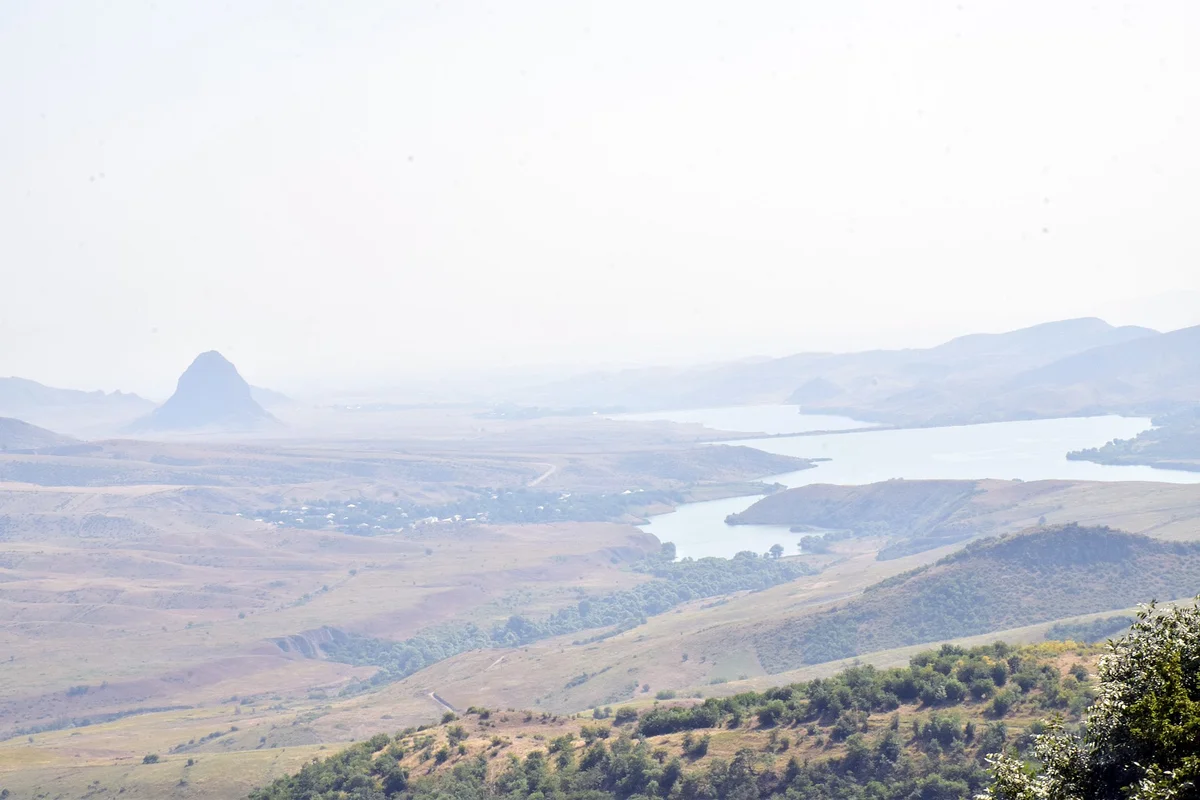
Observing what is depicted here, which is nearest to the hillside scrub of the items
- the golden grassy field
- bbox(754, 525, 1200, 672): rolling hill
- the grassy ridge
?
the golden grassy field

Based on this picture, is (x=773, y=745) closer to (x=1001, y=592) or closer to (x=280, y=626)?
(x=1001, y=592)

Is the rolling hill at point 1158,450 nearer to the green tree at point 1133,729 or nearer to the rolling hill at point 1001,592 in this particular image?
the rolling hill at point 1001,592

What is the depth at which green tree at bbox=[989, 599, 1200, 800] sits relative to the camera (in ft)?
38.2

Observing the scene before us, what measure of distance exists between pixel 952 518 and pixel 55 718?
3467 inches

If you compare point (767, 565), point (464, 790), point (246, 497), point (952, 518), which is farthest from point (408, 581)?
point (464, 790)

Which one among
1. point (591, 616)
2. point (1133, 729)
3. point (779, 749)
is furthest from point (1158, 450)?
point (1133, 729)

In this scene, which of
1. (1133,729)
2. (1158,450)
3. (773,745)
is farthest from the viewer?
(1158,450)

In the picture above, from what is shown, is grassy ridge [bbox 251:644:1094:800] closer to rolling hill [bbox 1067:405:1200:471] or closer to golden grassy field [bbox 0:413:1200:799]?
golden grassy field [bbox 0:413:1200:799]

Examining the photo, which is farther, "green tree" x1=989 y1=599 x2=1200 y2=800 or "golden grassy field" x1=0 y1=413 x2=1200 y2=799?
"golden grassy field" x1=0 y1=413 x2=1200 y2=799

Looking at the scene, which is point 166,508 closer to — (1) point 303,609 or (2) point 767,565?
(1) point 303,609

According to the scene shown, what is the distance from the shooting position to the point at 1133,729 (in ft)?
39.8

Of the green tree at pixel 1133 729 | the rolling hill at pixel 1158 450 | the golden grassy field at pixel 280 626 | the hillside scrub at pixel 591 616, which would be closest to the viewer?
the green tree at pixel 1133 729

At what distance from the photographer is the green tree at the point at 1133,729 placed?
11648mm

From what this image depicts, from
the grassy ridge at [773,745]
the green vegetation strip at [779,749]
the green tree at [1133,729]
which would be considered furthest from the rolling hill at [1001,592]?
the green tree at [1133,729]
